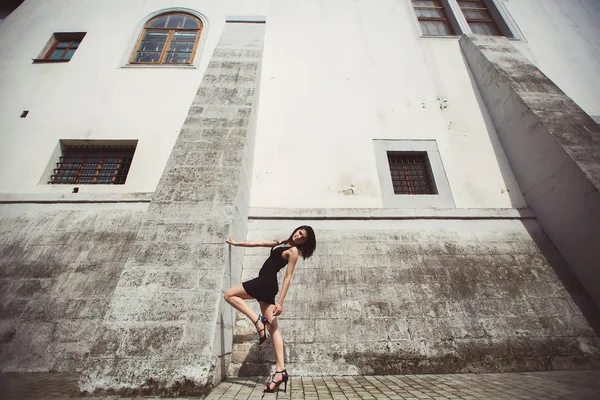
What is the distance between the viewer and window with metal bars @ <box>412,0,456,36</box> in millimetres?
8664

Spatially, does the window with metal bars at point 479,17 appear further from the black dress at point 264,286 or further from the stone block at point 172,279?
the stone block at point 172,279

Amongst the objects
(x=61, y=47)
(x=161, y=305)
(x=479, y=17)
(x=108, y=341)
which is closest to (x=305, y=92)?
(x=161, y=305)

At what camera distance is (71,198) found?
5.15 metres

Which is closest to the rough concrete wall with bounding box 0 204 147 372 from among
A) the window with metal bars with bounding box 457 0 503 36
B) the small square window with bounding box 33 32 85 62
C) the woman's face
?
the woman's face

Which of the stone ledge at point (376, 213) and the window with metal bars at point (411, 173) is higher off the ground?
the window with metal bars at point (411, 173)

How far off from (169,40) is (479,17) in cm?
1118

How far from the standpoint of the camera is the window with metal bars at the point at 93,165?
580cm

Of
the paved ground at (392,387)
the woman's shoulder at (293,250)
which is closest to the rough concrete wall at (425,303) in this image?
the paved ground at (392,387)

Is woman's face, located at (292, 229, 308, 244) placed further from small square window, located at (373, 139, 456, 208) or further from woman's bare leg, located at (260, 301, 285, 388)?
small square window, located at (373, 139, 456, 208)

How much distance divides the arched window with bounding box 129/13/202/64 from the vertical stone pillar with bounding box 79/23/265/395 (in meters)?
4.54

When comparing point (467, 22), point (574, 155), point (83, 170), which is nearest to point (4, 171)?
point (83, 170)

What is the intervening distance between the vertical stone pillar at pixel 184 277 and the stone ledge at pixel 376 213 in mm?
582

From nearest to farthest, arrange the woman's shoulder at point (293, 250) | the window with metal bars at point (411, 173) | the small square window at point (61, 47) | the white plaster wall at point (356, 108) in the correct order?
the woman's shoulder at point (293, 250), the white plaster wall at point (356, 108), the window with metal bars at point (411, 173), the small square window at point (61, 47)

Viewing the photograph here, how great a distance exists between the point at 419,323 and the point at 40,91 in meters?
10.6
